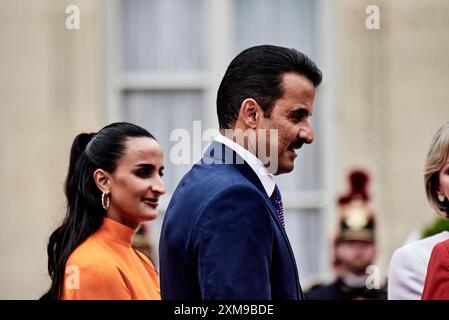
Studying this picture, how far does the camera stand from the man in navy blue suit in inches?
126

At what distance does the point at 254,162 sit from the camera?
3.46 metres

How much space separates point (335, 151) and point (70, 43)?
6.57 feet

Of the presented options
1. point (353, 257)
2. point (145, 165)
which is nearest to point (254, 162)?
point (145, 165)

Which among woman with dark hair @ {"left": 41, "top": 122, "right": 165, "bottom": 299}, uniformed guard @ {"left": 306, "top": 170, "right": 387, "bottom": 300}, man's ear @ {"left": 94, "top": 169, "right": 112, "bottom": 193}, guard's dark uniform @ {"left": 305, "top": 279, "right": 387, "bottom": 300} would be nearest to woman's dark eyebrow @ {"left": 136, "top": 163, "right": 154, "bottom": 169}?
woman with dark hair @ {"left": 41, "top": 122, "right": 165, "bottom": 299}

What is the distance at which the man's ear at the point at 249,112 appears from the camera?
351 centimetres

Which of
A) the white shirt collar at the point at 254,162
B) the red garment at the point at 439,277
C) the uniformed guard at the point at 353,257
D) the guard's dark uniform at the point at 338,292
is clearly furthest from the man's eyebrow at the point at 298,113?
the guard's dark uniform at the point at 338,292

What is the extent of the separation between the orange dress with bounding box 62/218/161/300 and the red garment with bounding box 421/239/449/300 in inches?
44.3

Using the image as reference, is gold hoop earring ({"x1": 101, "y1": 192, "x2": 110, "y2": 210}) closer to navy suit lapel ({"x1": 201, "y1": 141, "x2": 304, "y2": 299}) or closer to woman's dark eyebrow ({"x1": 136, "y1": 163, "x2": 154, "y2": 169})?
woman's dark eyebrow ({"x1": 136, "y1": 163, "x2": 154, "y2": 169})

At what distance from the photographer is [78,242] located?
15.0 feet

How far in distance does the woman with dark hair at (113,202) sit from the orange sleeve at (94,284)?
73 millimetres

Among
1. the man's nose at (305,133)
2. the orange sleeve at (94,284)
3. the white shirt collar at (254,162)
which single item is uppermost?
the man's nose at (305,133)

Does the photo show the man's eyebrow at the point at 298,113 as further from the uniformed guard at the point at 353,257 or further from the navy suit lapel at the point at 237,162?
the uniformed guard at the point at 353,257
